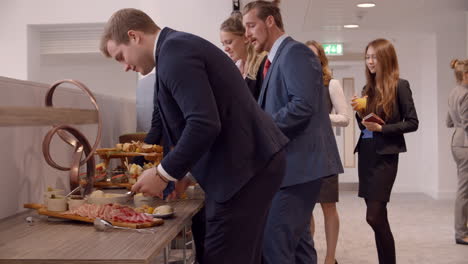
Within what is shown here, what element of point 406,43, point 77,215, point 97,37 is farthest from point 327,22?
point 77,215

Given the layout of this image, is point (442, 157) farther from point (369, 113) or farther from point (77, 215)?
point (77, 215)

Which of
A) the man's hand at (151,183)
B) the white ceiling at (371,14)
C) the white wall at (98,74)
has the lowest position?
the man's hand at (151,183)

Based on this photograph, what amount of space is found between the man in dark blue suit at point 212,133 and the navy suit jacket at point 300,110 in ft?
1.95

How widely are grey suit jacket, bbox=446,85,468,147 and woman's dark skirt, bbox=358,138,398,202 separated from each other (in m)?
1.96

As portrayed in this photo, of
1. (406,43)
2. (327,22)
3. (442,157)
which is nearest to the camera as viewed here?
(327,22)

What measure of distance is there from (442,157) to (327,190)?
571 cm

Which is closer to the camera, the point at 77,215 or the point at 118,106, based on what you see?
the point at 77,215

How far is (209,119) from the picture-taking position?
153 cm

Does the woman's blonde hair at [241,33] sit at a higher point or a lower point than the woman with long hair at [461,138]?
higher

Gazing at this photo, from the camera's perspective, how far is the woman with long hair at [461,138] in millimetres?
5035

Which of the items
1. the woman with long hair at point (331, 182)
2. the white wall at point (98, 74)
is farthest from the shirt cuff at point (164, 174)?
the white wall at point (98, 74)

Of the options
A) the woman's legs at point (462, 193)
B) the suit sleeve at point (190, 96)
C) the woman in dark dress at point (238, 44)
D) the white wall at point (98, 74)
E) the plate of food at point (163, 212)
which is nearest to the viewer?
the suit sleeve at point (190, 96)

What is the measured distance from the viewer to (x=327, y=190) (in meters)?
3.82

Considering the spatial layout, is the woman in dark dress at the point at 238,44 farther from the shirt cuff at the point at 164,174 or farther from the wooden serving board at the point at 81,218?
the shirt cuff at the point at 164,174
